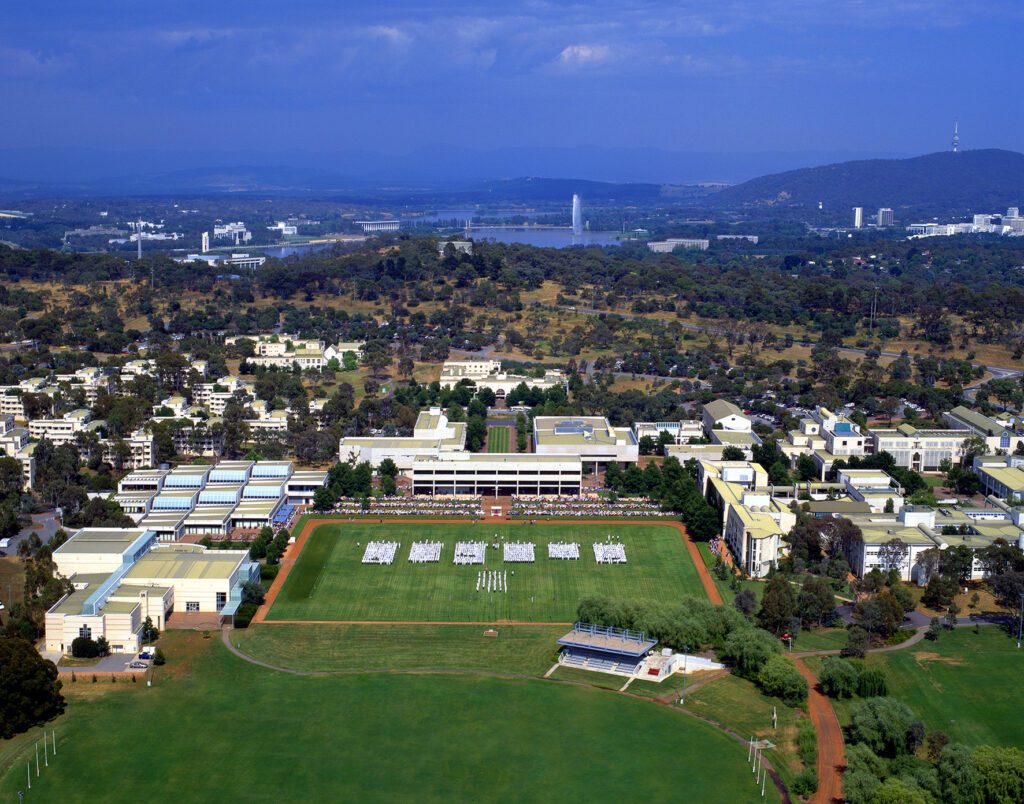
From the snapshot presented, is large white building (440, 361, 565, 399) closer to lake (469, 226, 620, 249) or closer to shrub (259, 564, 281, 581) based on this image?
shrub (259, 564, 281, 581)

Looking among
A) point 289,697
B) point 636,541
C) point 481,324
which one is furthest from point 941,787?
point 481,324

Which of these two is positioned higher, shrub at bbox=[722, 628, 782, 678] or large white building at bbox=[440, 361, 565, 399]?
large white building at bbox=[440, 361, 565, 399]

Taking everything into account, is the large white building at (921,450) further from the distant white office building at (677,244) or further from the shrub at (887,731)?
the distant white office building at (677,244)

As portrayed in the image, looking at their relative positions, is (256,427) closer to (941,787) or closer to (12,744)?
(12,744)

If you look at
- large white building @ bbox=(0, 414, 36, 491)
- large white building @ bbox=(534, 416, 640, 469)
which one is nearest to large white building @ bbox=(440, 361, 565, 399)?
large white building @ bbox=(534, 416, 640, 469)

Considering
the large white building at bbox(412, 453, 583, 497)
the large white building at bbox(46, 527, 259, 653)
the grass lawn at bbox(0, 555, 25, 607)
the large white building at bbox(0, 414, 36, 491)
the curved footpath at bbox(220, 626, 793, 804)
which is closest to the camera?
the curved footpath at bbox(220, 626, 793, 804)

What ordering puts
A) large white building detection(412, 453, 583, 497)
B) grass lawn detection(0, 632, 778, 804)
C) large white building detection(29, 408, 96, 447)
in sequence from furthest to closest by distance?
Result: large white building detection(29, 408, 96, 447) < large white building detection(412, 453, 583, 497) < grass lawn detection(0, 632, 778, 804)

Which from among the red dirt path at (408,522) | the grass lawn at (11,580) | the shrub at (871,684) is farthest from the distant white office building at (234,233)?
the shrub at (871,684)
